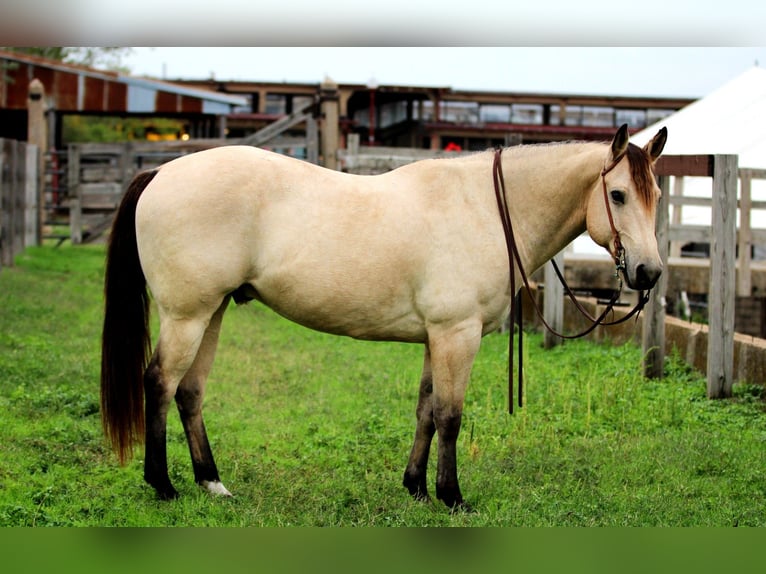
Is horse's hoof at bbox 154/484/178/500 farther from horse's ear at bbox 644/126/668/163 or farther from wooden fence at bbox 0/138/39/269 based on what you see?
wooden fence at bbox 0/138/39/269

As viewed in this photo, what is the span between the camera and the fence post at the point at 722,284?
7.46 metres

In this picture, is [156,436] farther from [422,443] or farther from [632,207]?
[632,207]

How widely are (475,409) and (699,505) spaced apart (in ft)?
7.43

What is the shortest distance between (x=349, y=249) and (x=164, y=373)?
119cm

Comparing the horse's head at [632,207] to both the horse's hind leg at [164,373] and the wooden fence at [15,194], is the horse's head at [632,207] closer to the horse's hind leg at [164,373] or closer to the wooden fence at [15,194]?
the horse's hind leg at [164,373]

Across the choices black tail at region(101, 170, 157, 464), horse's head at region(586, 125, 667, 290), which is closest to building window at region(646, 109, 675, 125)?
horse's head at region(586, 125, 667, 290)

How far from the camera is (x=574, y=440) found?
6.32m

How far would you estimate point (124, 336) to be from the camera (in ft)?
16.7

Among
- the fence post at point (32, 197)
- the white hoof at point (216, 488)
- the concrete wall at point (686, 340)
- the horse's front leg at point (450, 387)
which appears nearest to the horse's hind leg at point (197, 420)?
the white hoof at point (216, 488)

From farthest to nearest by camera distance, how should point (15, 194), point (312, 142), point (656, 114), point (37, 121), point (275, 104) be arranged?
point (275, 104) < point (656, 114) < point (37, 121) < point (312, 142) < point (15, 194)

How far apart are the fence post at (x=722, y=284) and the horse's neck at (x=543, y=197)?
9.76 feet

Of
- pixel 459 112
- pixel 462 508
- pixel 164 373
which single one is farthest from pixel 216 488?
pixel 459 112

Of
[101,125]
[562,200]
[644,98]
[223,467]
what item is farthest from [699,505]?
[101,125]

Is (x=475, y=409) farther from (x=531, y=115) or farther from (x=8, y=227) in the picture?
(x=531, y=115)
